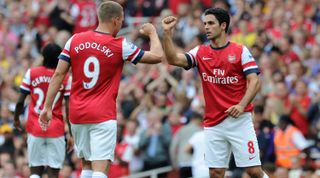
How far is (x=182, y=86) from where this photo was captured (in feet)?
77.4

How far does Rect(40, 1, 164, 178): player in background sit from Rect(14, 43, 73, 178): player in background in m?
1.61

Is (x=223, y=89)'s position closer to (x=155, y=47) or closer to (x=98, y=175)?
(x=155, y=47)

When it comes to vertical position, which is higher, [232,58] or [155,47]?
[155,47]

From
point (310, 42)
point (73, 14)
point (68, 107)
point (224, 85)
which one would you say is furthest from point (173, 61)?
point (73, 14)

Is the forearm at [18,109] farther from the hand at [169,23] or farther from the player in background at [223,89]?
the hand at [169,23]

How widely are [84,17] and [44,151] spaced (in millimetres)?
12159

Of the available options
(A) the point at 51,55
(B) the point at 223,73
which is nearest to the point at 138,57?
(B) the point at 223,73

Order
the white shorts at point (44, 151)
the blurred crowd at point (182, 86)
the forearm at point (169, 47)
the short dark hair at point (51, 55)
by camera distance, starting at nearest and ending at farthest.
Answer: the forearm at point (169, 47) < the short dark hair at point (51, 55) < the white shorts at point (44, 151) < the blurred crowd at point (182, 86)

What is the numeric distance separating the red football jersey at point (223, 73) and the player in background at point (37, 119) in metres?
2.14

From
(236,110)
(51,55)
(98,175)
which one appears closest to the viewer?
(98,175)

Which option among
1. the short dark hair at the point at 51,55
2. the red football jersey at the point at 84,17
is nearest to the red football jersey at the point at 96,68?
the short dark hair at the point at 51,55

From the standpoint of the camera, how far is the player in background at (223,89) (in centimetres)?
1485

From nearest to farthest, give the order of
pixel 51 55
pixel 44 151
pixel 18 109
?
pixel 18 109 < pixel 51 55 < pixel 44 151

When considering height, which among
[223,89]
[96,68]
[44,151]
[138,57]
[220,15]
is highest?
[220,15]
